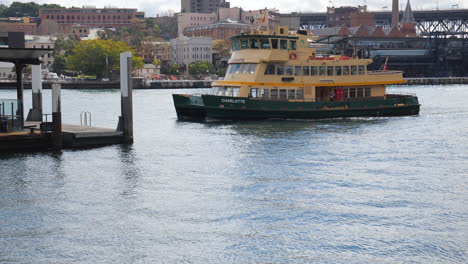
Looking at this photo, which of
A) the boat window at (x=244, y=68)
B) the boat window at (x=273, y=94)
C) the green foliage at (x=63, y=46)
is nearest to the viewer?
the boat window at (x=244, y=68)

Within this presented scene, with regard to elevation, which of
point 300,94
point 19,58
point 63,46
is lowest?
point 300,94

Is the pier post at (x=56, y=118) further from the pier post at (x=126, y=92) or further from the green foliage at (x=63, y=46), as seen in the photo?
the green foliage at (x=63, y=46)

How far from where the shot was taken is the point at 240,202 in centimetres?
2569

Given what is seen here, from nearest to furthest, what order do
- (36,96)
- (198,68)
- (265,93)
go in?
(36,96) → (265,93) → (198,68)

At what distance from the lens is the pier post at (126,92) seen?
3876 cm

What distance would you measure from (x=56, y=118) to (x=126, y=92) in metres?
4.61

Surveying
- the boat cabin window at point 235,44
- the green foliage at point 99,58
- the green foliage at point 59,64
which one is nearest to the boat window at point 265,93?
the boat cabin window at point 235,44

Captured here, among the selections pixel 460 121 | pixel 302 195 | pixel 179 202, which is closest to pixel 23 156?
pixel 179 202

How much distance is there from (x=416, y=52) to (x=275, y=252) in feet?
589

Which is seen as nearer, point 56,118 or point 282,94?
point 56,118

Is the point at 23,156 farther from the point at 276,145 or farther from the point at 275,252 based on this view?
the point at 275,252

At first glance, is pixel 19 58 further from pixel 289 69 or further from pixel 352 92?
pixel 352 92

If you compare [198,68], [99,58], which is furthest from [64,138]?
[198,68]

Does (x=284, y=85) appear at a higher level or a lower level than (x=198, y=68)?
lower
